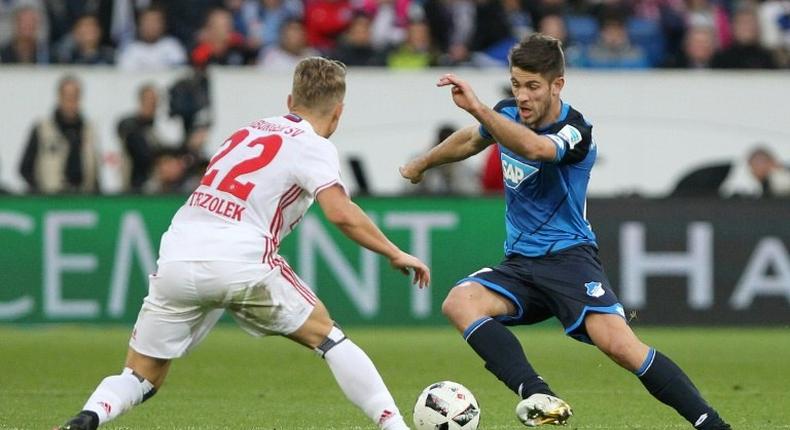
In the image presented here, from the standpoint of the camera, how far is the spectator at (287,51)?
17703 millimetres

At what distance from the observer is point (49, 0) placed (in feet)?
59.9

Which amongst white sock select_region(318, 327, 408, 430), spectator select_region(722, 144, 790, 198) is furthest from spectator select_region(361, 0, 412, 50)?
white sock select_region(318, 327, 408, 430)

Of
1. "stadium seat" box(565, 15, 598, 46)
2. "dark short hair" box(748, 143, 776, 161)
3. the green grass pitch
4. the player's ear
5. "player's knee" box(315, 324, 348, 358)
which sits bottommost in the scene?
the green grass pitch

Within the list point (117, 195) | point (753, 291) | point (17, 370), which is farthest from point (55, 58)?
point (753, 291)

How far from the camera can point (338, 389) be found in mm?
10633

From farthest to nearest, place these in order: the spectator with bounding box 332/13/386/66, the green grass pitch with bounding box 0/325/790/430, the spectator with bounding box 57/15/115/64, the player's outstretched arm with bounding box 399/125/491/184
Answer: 1. the spectator with bounding box 332/13/386/66
2. the spectator with bounding box 57/15/115/64
3. the green grass pitch with bounding box 0/325/790/430
4. the player's outstretched arm with bounding box 399/125/491/184

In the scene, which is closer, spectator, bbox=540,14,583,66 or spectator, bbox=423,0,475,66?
spectator, bbox=540,14,583,66

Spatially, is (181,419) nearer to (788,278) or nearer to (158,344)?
(158,344)

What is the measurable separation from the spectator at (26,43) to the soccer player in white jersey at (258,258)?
1115 cm

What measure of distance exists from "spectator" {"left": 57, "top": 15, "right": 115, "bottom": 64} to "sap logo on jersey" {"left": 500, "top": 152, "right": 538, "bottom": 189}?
10.5 m

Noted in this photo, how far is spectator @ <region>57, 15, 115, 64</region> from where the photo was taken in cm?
Answer: 1750

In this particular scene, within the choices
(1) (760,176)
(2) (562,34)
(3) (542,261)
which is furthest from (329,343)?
(2) (562,34)

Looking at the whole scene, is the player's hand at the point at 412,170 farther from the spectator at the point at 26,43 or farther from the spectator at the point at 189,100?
the spectator at the point at 26,43

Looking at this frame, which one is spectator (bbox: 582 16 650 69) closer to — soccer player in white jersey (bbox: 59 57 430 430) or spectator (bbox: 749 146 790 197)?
spectator (bbox: 749 146 790 197)
